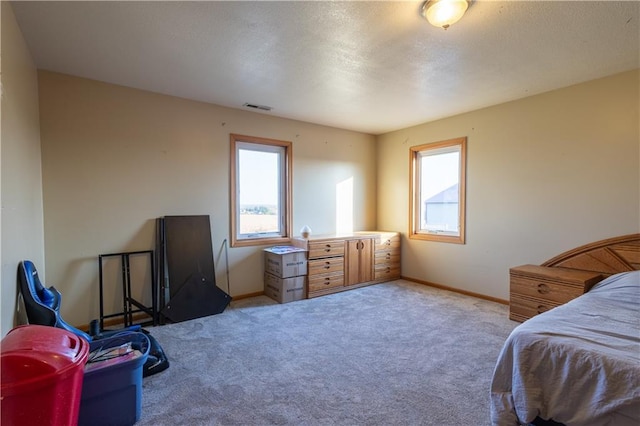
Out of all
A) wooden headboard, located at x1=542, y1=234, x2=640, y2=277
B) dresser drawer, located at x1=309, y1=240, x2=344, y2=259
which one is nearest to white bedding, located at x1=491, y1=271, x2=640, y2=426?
wooden headboard, located at x1=542, y1=234, x2=640, y2=277

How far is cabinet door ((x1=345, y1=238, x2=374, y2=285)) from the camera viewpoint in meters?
4.64

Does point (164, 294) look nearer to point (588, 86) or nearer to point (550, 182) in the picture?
point (550, 182)

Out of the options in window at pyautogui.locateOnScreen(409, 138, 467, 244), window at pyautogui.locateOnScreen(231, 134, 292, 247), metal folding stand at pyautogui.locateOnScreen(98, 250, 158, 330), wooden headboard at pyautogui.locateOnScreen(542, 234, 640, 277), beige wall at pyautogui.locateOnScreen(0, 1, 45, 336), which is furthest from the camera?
window at pyautogui.locateOnScreen(409, 138, 467, 244)

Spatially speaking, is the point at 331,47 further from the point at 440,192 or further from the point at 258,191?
the point at 440,192

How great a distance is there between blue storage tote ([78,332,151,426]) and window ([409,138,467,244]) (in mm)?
4063

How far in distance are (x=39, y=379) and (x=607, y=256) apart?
14.4 feet

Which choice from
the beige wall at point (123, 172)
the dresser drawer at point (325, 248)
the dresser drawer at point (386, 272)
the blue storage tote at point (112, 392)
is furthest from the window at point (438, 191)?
the blue storage tote at point (112, 392)

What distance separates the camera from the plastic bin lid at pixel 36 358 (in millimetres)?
1190

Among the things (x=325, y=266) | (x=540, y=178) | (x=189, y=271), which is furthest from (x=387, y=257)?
(x=189, y=271)

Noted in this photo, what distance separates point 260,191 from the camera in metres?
4.46

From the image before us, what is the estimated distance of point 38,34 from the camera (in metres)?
2.33

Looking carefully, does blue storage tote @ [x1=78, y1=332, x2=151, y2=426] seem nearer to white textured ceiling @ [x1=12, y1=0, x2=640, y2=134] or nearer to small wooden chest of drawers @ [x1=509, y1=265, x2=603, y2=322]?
white textured ceiling @ [x1=12, y1=0, x2=640, y2=134]

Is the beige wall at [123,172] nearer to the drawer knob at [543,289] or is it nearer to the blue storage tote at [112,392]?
the blue storage tote at [112,392]

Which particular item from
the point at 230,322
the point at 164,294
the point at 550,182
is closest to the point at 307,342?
the point at 230,322
